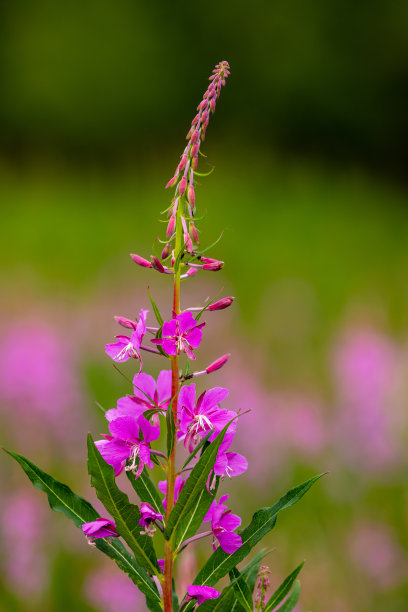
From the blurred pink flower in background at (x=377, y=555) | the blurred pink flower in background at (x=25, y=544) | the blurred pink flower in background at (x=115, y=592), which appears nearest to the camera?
the blurred pink flower in background at (x=115, y=592)

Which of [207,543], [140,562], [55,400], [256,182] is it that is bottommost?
[207,543]

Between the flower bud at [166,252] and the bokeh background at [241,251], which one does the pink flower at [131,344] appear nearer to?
the flower bud at [166,252]

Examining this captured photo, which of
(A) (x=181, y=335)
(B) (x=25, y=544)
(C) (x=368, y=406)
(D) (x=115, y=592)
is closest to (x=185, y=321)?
(A) (x=181, y=335)

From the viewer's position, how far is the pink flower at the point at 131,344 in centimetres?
56

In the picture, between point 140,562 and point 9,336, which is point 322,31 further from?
point 140,562

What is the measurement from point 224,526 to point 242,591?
5 centimetres

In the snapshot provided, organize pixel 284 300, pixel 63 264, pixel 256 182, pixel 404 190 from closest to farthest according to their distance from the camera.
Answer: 1. pixel 284 300
2. pixel 63 264
3. pixel 256 182
4. pixel 404 190

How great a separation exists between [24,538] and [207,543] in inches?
23.6

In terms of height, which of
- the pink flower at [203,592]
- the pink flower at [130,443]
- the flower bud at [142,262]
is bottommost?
the pink flower at [203,592]

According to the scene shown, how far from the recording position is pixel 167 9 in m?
9.94

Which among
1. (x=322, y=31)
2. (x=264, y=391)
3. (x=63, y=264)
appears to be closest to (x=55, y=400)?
(x=264, y=391)

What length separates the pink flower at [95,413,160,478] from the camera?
53cm

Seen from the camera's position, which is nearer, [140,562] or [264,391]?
[140,562]

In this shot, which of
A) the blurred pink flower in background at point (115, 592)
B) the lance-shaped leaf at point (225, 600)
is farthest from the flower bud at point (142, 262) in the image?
the blurred pink flower in background at point (115, 592)
